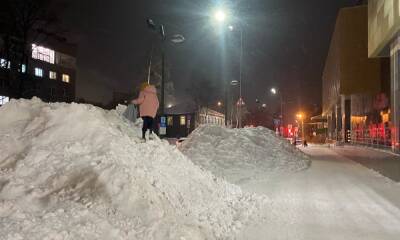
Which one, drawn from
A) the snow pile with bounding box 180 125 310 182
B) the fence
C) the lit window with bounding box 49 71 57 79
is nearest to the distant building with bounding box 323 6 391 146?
the fence

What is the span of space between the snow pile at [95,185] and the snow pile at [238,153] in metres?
5.99

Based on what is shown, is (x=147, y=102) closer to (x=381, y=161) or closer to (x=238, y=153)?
(x=238, y=153)

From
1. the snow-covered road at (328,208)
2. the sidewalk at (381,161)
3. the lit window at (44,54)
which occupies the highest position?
the lit window at (44,54)

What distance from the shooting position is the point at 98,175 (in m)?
6.92

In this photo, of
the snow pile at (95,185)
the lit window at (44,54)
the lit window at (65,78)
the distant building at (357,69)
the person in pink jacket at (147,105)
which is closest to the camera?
the snow pile at (95,185)

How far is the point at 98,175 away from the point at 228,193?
417 centimetres

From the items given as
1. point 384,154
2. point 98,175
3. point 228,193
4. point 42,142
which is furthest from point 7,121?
point 384,154

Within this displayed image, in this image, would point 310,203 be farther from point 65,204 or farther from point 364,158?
point 364,158

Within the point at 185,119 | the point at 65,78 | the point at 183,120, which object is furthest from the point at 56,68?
Result: the point at 185,119

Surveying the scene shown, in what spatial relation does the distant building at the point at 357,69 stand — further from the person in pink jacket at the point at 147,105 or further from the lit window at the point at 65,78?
the lit window at the point at 65,78

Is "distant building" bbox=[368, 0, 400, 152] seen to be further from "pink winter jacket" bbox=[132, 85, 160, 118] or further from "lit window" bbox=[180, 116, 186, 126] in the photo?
"lit window" bbox=[180, 116, 186, 126]

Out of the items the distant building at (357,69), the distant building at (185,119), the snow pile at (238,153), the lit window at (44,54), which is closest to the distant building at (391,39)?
the snow pile at (238,153)

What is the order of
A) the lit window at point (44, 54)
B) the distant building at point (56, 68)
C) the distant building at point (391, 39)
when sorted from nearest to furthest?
the distant building at point (391, 39), the distant building at point (56, 68), the lit window at point (44, 54)

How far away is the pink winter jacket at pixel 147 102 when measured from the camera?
1091cm
